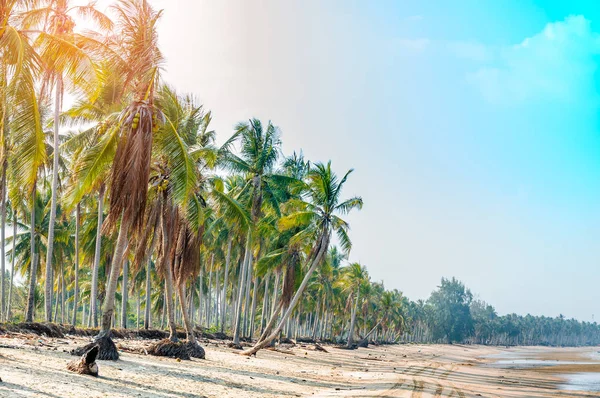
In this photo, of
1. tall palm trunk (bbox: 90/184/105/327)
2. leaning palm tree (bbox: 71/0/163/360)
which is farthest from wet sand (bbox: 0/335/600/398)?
tall palm trunk (bbox: 90/184/105/327)

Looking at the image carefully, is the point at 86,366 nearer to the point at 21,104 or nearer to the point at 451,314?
the point at 21,104

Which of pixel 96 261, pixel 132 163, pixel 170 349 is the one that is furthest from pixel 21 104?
pixel 96 261

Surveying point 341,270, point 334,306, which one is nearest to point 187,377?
point 341,270

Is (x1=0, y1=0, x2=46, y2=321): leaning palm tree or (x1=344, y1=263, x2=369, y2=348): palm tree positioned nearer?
(x1=0, y1=0, x2=46, y2=321): leaning palm tree

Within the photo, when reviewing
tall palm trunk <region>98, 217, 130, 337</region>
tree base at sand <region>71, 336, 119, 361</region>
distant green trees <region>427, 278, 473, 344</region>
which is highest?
tall palm trunk <region>98, 217, 130, 337</region>

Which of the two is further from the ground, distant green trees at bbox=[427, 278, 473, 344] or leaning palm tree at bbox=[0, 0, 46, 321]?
leaning palm tree at bbox=[0, 0, 46, 321]

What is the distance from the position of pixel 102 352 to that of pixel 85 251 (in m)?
23.7

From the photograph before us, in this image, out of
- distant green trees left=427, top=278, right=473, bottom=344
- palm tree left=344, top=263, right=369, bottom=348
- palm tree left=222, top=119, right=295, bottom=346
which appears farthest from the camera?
distant green trees left=427, top=278, right=473, bottom=344

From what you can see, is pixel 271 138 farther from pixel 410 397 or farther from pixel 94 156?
pixel 410 397

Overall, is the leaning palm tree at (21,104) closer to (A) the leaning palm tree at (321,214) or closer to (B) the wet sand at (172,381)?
(B) the wet sand at (172,381)

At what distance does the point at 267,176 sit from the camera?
28391mm

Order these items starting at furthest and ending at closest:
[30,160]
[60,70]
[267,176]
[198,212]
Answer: [267,176], [198,212], [60,70], [30,160]

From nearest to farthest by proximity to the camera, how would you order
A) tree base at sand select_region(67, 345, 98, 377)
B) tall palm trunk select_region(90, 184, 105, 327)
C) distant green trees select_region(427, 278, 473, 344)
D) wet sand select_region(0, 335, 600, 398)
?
wet sand select_region(0, 335, 600, 398)
tree base at sand select_region(67, 345, 98, 377)
tall palm trunk select_region(90, 184, 105, 327)
distant green trees select_region(427, 278, 473, 344)

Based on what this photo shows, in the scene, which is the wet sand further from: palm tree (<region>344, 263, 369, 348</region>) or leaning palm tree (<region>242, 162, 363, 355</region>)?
palm tree (<region>344, 263, 369, 348</region>)
